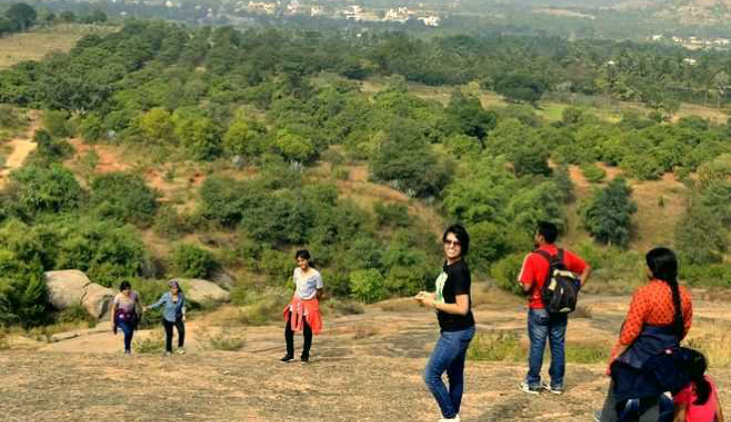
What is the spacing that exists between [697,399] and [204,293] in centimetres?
1878

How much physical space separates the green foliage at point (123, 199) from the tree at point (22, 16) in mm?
72962

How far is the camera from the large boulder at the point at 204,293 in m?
21.8

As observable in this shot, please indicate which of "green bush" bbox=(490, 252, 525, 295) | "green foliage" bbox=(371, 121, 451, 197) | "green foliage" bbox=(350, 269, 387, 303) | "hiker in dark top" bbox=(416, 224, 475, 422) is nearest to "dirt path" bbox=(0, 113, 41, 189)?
"green foliage" bbox=(350, 269, 387, 303)

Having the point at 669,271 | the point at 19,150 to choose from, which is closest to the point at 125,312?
the point at 669,271

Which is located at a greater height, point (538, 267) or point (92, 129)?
point (538, 267)

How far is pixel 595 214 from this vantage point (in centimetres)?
3672

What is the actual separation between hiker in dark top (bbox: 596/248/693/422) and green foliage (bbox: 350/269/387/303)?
1972 centimetres

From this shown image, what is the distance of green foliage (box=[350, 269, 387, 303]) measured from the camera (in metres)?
25.1

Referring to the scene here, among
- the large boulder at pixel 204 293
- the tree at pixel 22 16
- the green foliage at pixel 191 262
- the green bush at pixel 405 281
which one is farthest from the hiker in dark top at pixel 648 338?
the tree at pixel 22 16

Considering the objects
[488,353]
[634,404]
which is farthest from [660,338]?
[488,353]

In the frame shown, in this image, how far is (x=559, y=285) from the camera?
667 centimetres

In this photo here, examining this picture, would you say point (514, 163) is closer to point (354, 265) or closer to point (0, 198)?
point (354, 265)

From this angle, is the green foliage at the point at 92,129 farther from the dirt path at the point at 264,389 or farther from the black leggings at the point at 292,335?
the black leggings at the point at 292,335

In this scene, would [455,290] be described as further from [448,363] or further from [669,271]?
[669,271]
